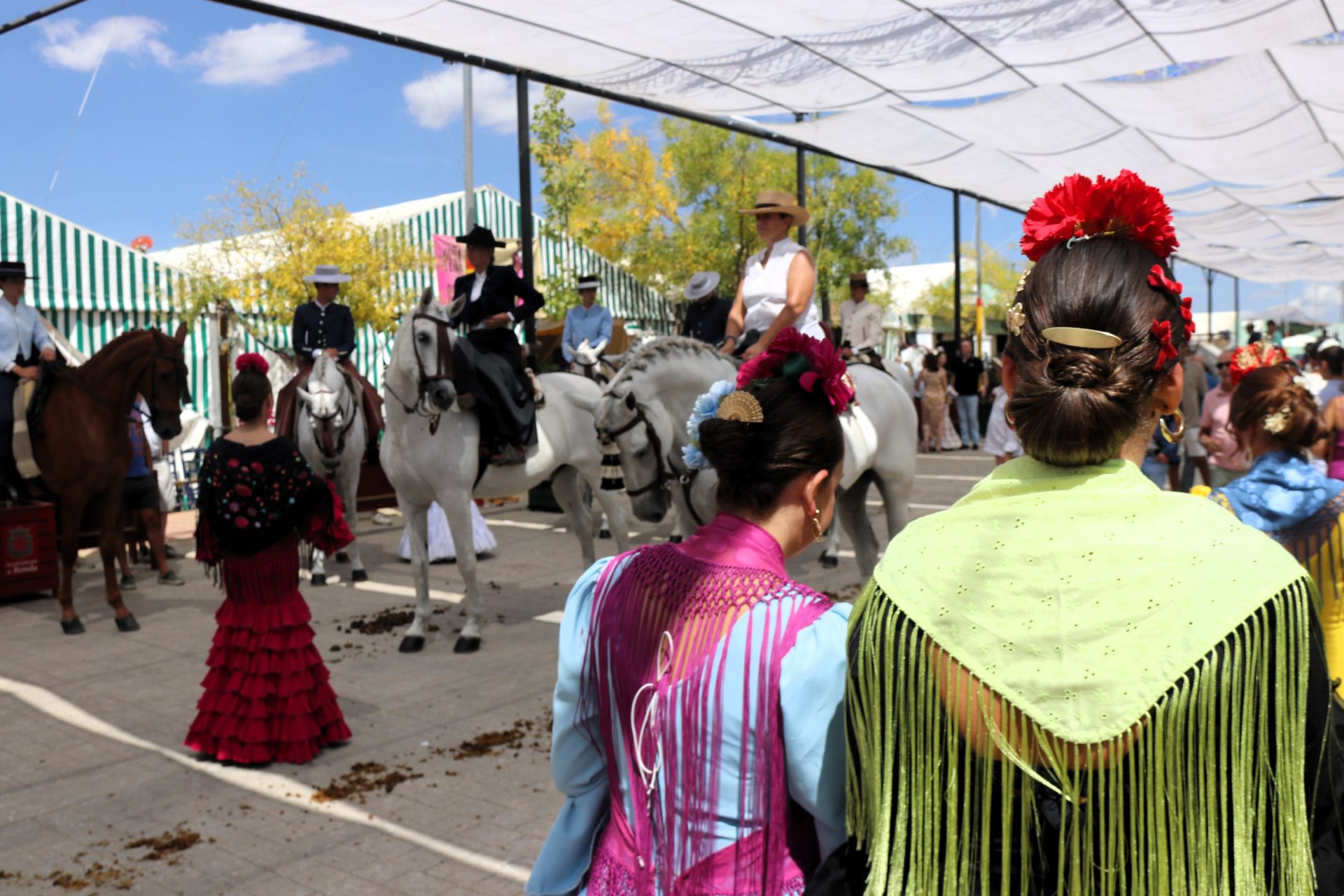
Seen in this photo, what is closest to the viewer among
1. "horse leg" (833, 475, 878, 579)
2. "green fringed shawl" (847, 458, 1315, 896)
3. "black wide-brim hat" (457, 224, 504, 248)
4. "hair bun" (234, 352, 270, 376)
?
"green fringed shawl" (847, 458, 1315, 896)

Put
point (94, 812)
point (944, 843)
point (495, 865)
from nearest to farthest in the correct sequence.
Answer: point (944, 843), point (495, 865), point (94, 812)

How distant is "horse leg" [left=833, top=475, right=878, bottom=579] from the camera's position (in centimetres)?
696

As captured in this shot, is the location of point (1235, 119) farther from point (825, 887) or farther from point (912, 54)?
point (825, 887)

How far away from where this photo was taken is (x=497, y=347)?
7.48 m

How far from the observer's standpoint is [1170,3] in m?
6.39

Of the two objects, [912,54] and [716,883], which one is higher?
[912,54]

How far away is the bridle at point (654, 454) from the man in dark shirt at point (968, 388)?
16143mm

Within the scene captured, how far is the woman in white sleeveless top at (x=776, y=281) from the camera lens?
20.6 ft

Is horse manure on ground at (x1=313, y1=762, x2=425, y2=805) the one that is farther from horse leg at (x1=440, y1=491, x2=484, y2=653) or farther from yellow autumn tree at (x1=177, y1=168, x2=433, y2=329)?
yellow autumn tree at (x1=177, y1=168, x2=433, y2=329)

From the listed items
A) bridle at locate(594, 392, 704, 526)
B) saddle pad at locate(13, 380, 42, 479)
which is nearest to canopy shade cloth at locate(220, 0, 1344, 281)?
bridle at locate(594, 392, 704, 526)

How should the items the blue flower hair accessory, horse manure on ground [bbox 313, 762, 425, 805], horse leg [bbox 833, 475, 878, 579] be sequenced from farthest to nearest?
horse leg [bbox 833, 475, 878, 579]
horse manure on ground [bbox 313, 762, 425, 805]
the blue flower hair accessory

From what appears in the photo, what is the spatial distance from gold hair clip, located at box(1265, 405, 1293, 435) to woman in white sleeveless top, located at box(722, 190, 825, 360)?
3099 mm

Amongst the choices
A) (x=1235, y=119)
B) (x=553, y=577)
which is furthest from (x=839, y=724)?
(x=1235, y=119)

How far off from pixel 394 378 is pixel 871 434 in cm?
314
